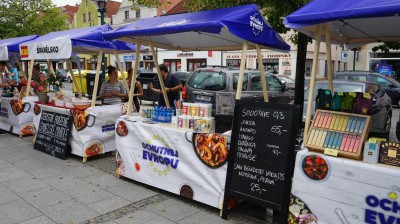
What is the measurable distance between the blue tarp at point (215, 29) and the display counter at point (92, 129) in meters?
1.59

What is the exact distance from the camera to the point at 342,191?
3.17 m

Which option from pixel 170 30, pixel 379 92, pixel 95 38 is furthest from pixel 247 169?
pixel 379 92

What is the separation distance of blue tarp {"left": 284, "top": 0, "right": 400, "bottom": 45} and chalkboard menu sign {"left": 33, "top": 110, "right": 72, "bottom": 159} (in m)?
4.70

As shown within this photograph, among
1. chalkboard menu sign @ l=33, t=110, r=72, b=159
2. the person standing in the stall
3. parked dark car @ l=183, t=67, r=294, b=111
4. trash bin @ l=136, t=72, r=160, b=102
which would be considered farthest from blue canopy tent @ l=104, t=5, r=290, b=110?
trash bin @ l=136, t=72, r=160, b=102

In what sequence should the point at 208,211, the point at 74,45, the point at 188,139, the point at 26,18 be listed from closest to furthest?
the point at 208,211
the point at 188,139
the point at 74,45
the point at 26,18

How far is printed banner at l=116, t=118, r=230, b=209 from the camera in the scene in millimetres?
4074

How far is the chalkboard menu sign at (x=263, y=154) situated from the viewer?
3502 millimetres

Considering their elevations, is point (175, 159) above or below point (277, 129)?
below

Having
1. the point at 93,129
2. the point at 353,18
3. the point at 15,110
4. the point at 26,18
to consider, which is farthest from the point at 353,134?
the point at 26,18

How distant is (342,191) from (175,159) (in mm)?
2146

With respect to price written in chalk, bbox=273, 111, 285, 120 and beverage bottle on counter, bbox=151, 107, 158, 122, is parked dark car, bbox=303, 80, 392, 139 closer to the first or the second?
beverage bottle on counter, bbox=151, 107, 158, 122

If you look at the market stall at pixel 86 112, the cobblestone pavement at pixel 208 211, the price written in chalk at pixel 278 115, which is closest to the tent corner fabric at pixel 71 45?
the market stall at pixel 86 112

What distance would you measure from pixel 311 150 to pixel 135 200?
2.40 meters

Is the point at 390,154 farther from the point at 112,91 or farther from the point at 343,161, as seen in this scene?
the point at 112,91
